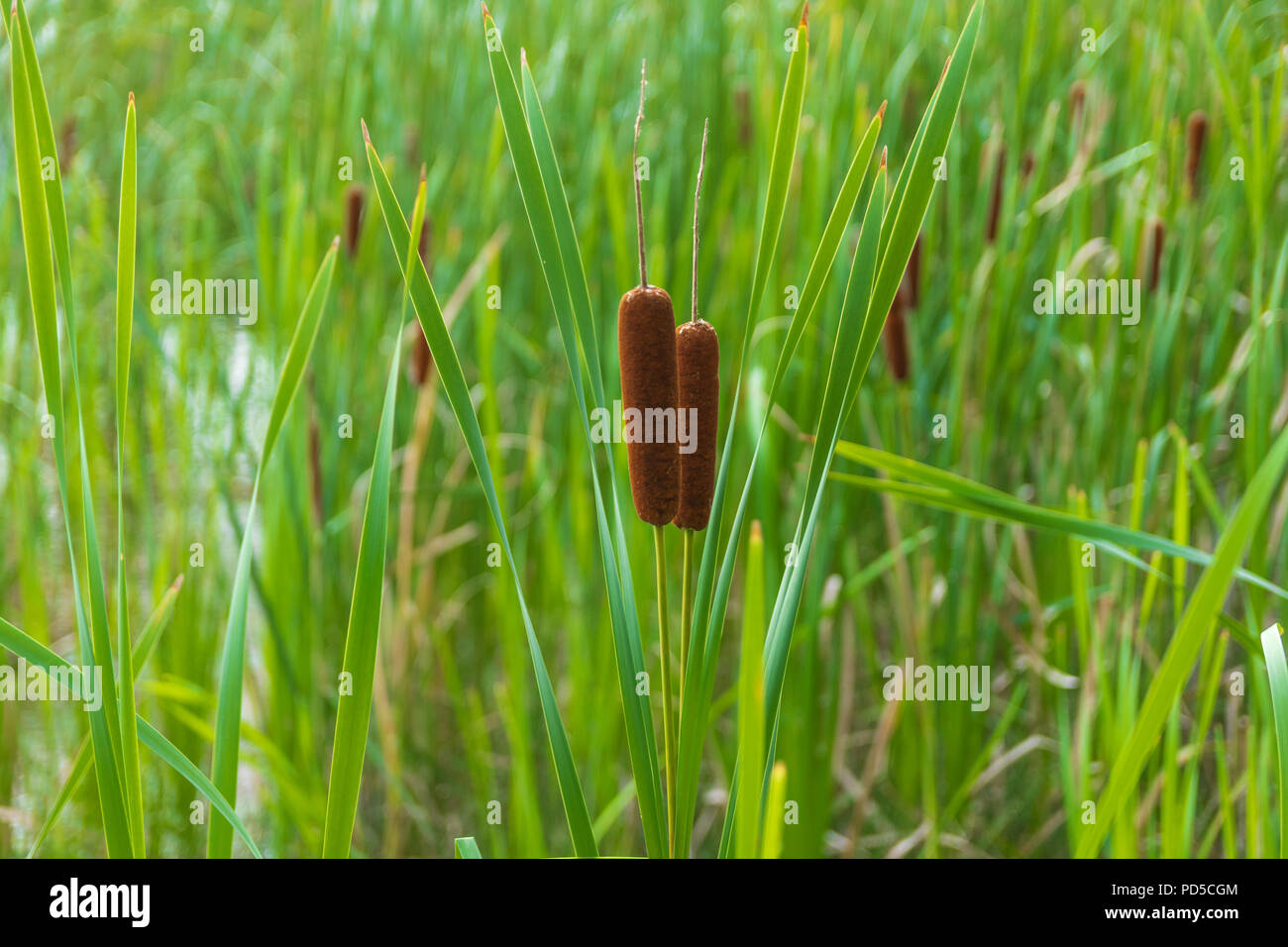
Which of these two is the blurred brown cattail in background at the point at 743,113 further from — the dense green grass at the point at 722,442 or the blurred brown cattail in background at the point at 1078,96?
the blurred brown cattail in background at the point at 1078,96

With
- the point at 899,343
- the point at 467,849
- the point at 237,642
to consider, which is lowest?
the point at 467,849

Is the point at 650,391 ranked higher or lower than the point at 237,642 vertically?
higher

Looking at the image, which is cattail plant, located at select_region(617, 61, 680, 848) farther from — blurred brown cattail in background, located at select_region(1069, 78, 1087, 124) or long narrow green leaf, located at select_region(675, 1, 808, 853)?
blurred brown cattail in background, located at select_region(1069, 78, 1087, 124)

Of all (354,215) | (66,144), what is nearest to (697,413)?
(354,215)

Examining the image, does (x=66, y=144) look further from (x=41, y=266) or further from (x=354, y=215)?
(x=41, y=266)

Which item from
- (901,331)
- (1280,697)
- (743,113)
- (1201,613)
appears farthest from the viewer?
(743,113)

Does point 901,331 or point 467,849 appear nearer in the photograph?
point 467,849

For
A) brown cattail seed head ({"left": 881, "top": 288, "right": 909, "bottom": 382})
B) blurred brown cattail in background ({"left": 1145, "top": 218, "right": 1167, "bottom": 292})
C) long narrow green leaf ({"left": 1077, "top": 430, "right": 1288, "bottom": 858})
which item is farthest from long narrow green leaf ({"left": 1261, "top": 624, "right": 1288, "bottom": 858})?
blurred brown cattail in background ({"left": 1145, "top": 218, "right": 1167, "bottom": 292})
